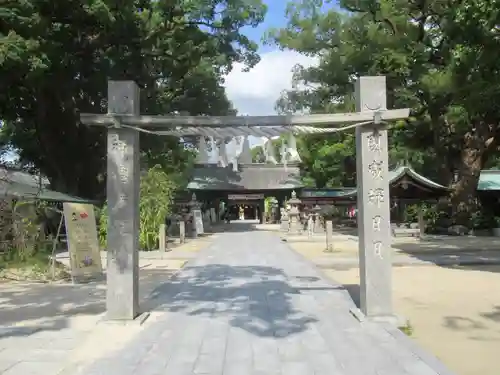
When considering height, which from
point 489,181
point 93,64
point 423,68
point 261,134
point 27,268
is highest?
point 93,64

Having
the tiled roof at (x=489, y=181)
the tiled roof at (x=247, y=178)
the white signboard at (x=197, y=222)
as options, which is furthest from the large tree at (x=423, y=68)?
the white signboard at (x=197, y=222)

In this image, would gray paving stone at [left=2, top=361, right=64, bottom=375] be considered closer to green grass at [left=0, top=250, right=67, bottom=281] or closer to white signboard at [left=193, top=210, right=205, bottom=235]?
green grass at [left=0, top=250, right=67, bottom=281]

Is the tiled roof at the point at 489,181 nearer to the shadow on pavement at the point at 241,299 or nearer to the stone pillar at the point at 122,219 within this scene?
the shadow on pavement at the point at 241,299

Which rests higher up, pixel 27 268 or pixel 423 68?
pixel 423 68

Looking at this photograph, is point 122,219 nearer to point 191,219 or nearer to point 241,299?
point 241,299

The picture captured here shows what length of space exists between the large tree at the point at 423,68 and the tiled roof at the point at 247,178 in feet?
28.1

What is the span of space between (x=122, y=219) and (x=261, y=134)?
229 centimetres

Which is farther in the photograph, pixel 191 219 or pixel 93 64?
pixel 191 219

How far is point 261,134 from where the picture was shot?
24.0 ft

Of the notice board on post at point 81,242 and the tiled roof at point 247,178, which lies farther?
the tiled roof at point 247,178

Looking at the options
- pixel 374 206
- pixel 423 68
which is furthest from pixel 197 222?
pixel 374 206

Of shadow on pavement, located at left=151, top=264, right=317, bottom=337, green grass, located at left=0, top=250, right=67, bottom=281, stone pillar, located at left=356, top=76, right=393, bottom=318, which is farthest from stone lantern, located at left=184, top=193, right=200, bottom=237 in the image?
stone pillar, located at left=356, top=76, right=393, bottom=318

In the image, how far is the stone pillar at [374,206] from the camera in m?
7.05

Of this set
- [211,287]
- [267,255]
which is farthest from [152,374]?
[267,255]
